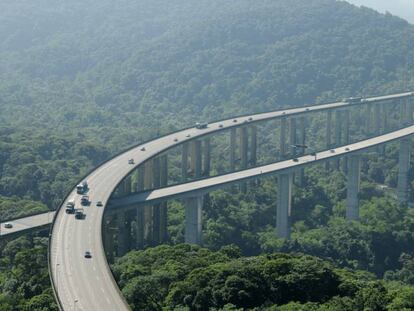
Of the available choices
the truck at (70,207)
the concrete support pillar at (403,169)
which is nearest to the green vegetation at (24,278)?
the truck at (70,207)

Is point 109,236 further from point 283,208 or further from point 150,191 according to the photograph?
point 283,208

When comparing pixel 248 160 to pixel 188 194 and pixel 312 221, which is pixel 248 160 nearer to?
pixel 312 221

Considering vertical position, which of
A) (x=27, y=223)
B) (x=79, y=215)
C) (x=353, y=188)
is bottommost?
(x=353, y=188)

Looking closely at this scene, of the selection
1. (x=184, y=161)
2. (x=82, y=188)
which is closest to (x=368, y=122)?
(x=184, y=161)

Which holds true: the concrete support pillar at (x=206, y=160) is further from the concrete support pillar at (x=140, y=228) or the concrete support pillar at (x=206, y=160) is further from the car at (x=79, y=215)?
the car at (x=79, y=215)

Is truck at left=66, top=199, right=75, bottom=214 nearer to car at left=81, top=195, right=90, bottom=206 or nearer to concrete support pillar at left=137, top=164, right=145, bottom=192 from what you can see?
car at left=81, top=195, right=90, bottom=206

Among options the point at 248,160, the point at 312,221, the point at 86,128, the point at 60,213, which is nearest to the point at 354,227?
the point at 312,221
